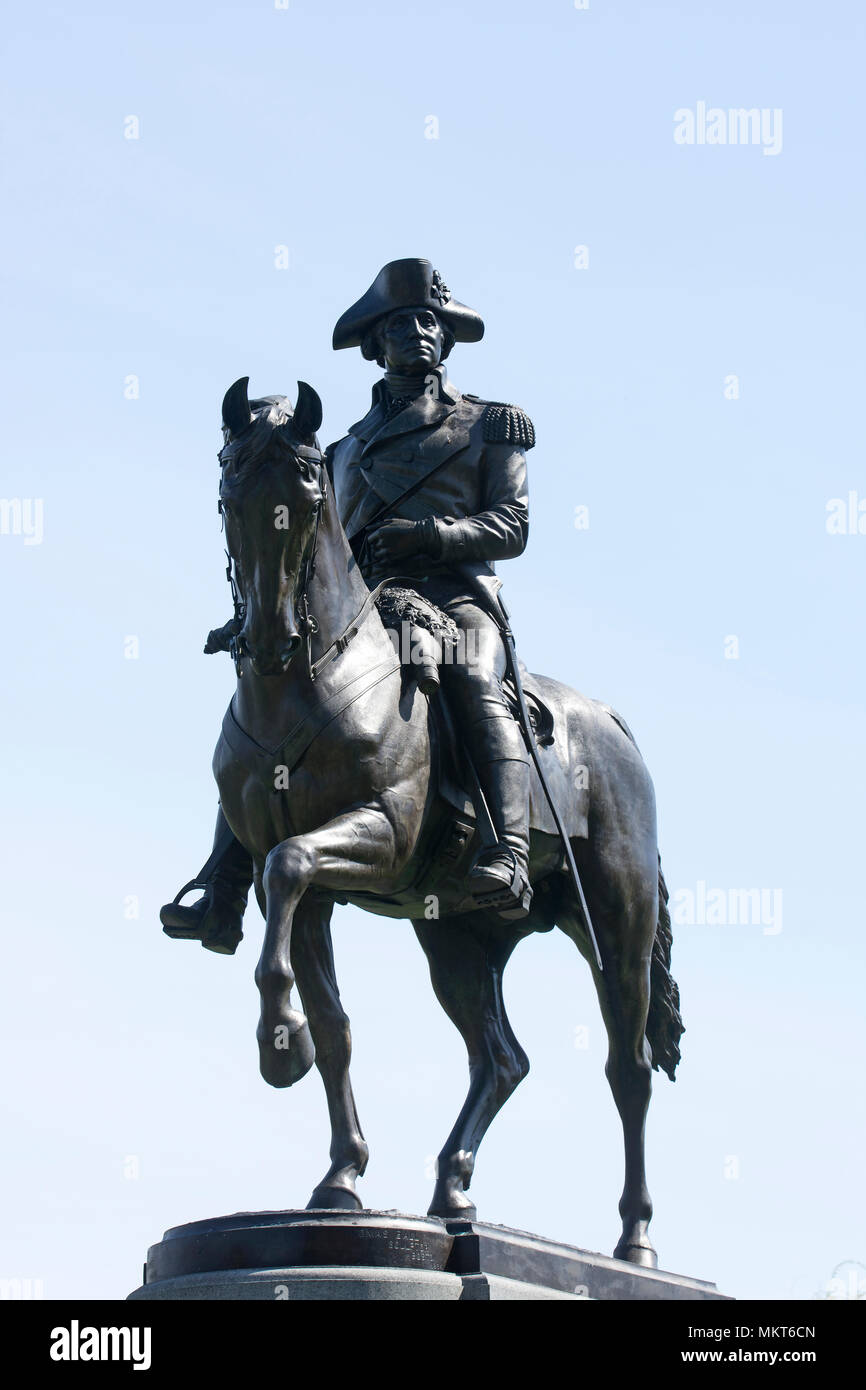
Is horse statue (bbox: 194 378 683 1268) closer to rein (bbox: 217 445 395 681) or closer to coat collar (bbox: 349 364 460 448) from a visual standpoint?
rein (bbox: 217 445 395 681)

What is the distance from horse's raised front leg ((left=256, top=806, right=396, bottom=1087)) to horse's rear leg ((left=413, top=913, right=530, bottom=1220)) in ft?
6.36

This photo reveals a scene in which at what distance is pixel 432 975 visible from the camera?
46.9 feet

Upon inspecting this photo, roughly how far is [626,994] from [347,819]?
3.25 meters

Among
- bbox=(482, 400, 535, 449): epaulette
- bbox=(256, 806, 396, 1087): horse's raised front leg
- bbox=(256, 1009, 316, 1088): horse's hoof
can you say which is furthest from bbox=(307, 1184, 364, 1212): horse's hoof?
bbox=(482, 400, 535, 449): epaulette

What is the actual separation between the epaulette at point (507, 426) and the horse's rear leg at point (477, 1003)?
9.70 ft

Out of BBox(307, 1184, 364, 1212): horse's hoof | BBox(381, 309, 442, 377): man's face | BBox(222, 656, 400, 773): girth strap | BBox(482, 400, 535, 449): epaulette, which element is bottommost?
BBox(307, 1184, 364, 1212): horse's hoof

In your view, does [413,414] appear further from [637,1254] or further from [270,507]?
[637,1254]

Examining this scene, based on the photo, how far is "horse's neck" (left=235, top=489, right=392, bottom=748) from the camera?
12.3 metres

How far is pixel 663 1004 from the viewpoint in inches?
599

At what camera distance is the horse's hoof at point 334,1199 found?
12.0 meters

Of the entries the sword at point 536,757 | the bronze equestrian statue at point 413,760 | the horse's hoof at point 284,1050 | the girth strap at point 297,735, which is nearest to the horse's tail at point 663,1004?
the bronze equestrian statue at point 413,760
